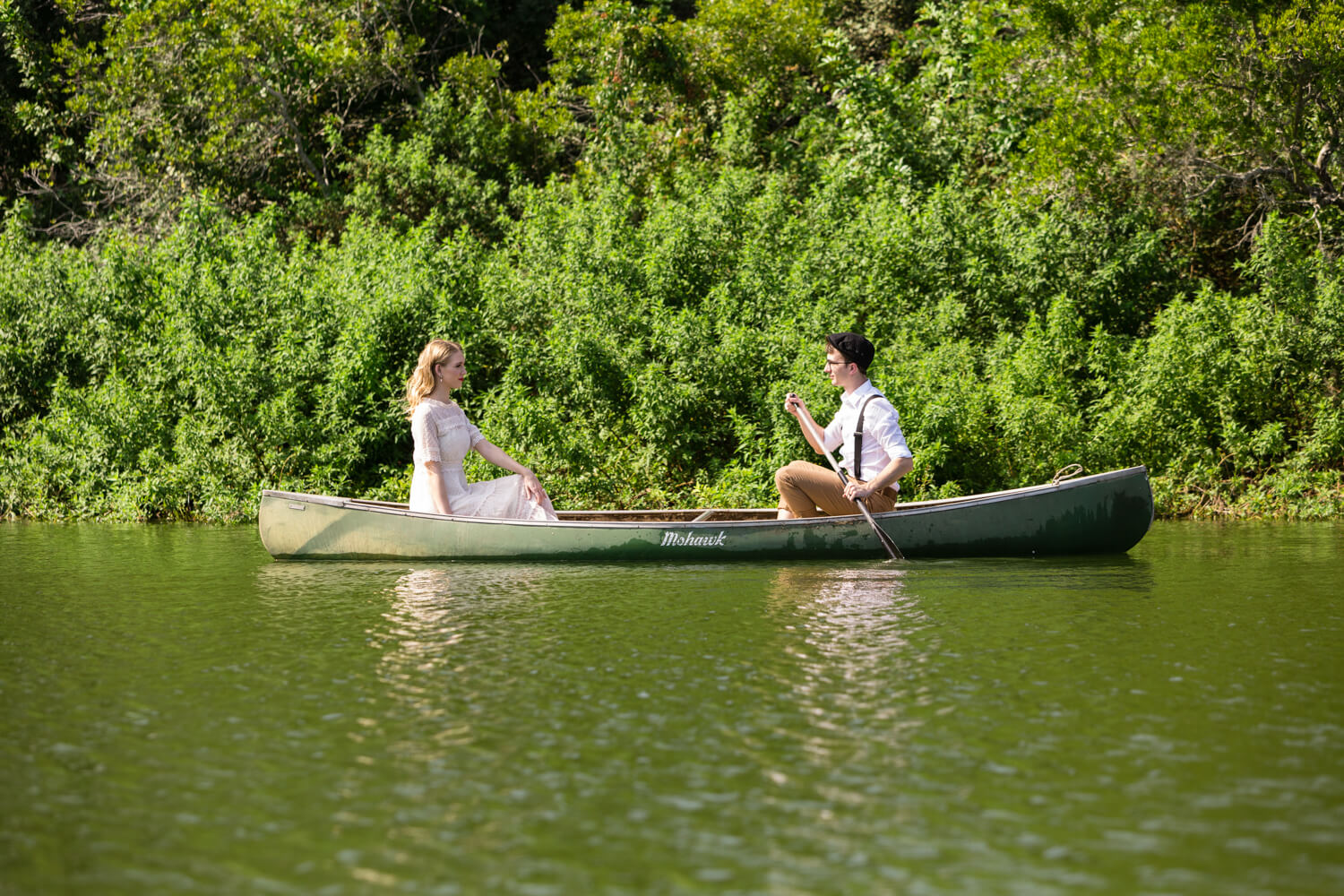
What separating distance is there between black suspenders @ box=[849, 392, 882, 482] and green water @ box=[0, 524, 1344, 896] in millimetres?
1272

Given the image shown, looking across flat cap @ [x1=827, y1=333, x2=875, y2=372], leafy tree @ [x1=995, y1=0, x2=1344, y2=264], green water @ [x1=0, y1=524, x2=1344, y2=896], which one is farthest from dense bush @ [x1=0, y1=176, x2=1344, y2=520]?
green water @ [x1=0, y1=524, x2=1344, y2=896]

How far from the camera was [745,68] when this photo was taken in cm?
2150

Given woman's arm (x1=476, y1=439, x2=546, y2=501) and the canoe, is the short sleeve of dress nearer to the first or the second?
woman's arm (x1=476, y1=439, x2=546, y2=501)

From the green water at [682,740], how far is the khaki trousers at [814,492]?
1541mm

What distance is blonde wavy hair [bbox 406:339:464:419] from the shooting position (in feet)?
30.5

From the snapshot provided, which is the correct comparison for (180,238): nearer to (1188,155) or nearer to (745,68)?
(745,68)

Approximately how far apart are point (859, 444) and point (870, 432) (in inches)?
4.7

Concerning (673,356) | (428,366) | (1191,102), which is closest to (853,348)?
(428,366)

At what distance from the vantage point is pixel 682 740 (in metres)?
4.55

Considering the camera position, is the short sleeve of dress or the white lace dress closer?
the short sleeve of dress

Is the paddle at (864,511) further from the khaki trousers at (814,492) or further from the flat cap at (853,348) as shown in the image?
the flat cap at (853,348)

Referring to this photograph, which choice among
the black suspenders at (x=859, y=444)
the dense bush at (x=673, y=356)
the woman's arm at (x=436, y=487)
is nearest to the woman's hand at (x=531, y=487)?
the woman's arm at (x=436, y=487)

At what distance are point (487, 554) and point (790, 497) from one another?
7.11 ft

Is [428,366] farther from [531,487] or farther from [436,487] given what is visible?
[531,487]
